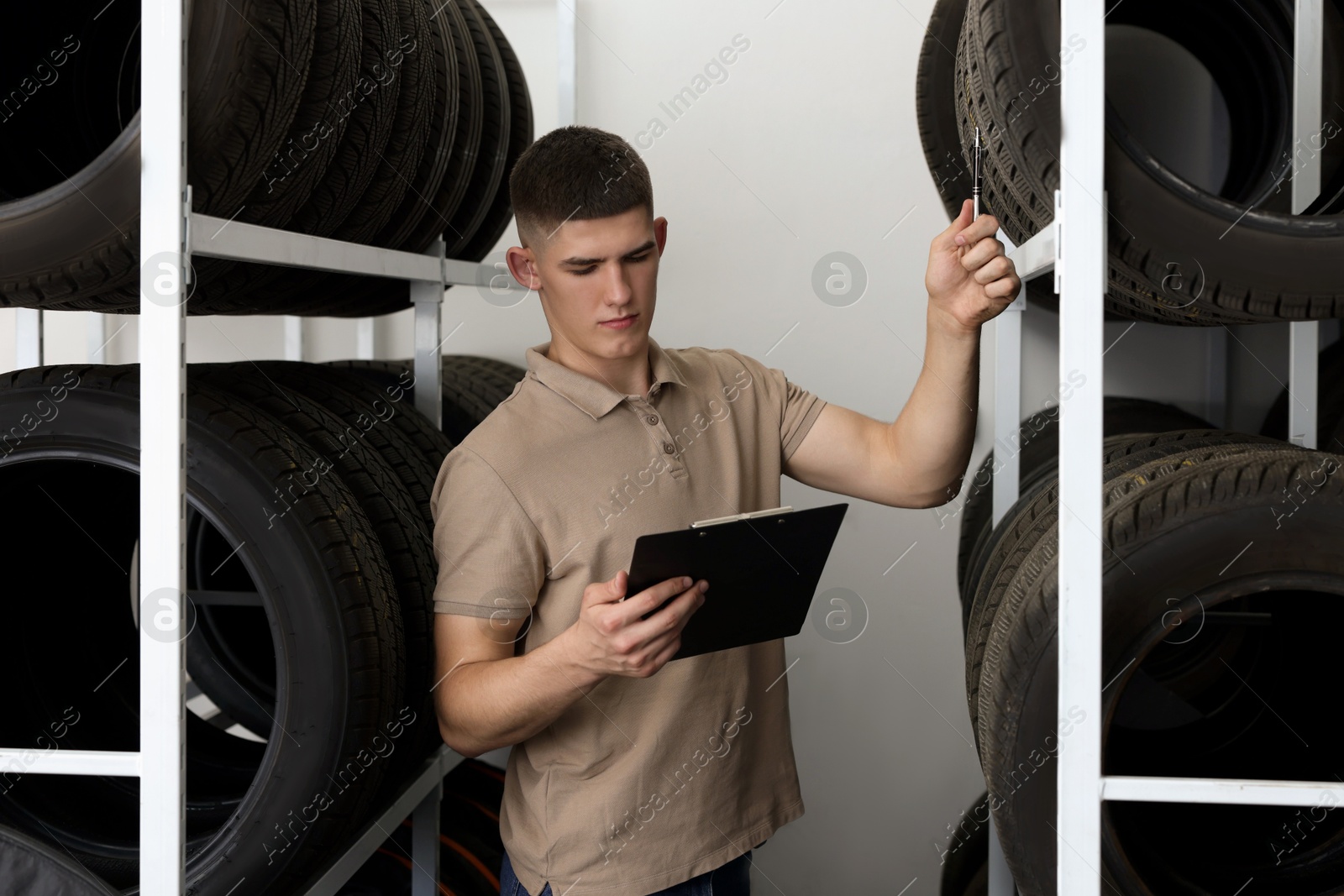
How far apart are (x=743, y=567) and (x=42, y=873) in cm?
85

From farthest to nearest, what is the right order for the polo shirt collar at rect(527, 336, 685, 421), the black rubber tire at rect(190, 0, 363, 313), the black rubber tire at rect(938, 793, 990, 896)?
the black rubber tire at rect(938, 793, 990, 896), the polo shirt collar at rect(527, 336, 685, 421), the black rubber tire at rect(190, 0, 363, 313)

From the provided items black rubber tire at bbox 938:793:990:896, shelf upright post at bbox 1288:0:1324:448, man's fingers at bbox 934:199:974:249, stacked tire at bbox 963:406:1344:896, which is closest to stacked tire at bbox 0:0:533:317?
man's fingers at bbox 934:199:974:249

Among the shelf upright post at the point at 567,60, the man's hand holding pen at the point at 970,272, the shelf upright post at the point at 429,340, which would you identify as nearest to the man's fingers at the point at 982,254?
the man's hand holding pen at the point at 970,272

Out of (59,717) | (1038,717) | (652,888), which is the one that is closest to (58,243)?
(59,717)

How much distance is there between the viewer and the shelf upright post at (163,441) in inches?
40.3

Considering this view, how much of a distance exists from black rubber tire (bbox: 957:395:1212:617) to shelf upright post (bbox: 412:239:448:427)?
104cm

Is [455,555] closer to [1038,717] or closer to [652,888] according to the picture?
[652,888]

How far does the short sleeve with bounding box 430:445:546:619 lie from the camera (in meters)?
1.24

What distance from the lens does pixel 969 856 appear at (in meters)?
2.09

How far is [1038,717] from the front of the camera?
1084 millimetres

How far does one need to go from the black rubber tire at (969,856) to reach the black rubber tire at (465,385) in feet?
4.36

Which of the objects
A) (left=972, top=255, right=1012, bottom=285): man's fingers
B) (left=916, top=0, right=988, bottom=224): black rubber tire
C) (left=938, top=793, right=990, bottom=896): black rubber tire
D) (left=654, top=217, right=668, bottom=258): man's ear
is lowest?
(left=938, top=793, right=990, bottom=896): black rubber tire

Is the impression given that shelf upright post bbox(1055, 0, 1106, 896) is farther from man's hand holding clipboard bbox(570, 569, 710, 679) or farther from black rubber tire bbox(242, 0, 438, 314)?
black rubber tire bbox(242, 0, 438, 314)

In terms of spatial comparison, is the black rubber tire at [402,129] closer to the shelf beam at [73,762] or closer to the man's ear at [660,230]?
the man's ear at [660,230]
